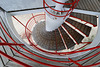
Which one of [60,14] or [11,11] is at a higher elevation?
[11,11]

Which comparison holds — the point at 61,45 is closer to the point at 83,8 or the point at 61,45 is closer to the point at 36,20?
the point at 83,8

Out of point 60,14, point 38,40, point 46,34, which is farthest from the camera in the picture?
point 38,40

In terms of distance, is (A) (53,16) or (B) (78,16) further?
(B) (78,16)

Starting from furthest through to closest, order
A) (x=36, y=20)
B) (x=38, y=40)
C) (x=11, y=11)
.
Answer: (x=36, y=20)
(x=38, y=40)
(x=11, y=11)

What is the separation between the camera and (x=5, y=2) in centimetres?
272

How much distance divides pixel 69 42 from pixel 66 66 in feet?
7.08

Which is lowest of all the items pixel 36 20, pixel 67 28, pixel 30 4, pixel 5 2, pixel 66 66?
pixel 66 66

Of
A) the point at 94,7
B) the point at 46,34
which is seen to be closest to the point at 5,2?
the point at 46,34

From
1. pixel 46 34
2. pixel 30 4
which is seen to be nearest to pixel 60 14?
pixel 30 4

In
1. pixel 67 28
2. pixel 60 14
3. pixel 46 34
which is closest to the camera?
pixel 60 14

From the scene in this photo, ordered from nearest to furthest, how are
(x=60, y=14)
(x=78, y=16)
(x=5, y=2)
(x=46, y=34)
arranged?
1. (x=60, y=14)
2. (x=5, y=2)
3. (x=78, y=16)
4. (x=46, y=34)

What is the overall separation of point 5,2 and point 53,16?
165 cm

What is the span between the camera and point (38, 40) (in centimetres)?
517

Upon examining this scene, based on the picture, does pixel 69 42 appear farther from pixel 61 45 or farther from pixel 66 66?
pixel 66 66
